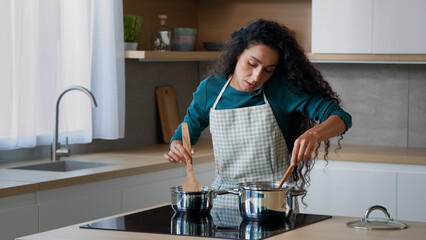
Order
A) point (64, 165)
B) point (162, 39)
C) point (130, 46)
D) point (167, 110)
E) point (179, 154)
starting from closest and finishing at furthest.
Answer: point (179, 154), point (64, 165), point (130, 46), point (162, 39), point (167, 110)

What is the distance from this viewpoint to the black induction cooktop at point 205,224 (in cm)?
207

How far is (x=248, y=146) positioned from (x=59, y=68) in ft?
5.33

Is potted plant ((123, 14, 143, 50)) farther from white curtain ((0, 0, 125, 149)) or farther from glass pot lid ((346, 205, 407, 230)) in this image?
glass pot lid ((346, 205, 407, 230))

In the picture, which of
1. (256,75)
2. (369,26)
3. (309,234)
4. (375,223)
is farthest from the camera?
(369,26)

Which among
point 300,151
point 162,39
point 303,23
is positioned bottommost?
point 300,151

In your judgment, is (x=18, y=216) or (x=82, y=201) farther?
(x=82, y=201)

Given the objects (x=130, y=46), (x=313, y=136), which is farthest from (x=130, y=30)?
(x=313, y=136)

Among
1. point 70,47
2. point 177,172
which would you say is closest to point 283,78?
point 177,172

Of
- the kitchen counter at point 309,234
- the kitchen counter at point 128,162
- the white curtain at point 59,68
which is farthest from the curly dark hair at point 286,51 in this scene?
the white curtain at point 59,68

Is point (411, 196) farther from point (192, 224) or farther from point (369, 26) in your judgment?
point (192, 224)

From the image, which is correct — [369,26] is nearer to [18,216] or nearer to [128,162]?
[128,162]

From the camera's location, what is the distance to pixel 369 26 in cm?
433

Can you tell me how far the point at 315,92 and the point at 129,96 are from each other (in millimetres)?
2187

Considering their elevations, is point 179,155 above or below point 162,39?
below
